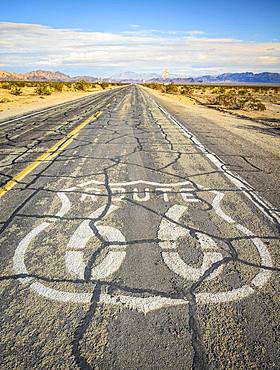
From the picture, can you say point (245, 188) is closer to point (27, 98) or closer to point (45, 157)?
point (45, 157)

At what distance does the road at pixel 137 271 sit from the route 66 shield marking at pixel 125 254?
0.04 feet

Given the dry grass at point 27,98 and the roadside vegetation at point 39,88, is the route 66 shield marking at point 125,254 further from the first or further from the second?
the roadside vegetation at point 39,88

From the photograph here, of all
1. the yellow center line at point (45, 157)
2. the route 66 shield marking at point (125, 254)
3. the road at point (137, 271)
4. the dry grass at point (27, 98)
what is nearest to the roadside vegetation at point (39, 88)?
the dry grass at point (27, 98)

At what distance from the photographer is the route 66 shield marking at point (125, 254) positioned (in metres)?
2.16

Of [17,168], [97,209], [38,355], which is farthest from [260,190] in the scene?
[17,168]

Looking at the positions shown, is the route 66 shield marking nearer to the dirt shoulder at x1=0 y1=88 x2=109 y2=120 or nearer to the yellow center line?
the yellow center line

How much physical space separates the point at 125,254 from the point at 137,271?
275 mm

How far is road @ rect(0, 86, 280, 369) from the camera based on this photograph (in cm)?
178

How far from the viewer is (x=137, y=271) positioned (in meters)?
2.48

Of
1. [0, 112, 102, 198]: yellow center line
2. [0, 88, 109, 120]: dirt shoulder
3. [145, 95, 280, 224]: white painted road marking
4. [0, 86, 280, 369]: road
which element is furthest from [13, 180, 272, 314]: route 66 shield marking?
[0, 88, 109, 120]: dirt shoulder

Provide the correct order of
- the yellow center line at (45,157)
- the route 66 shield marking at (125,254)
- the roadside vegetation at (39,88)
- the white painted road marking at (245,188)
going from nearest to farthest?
the route 66 shield marking at (125,254)
the white painted road marking at (245,188)
the yellow center line at (45,157)
the roadside vegetation at (39,88)

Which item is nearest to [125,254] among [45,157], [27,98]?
[45,157]

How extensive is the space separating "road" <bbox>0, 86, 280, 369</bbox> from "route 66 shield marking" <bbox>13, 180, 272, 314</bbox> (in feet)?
0.04

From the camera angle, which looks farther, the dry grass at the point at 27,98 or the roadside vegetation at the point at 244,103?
the dry grass at the point at 27,98
